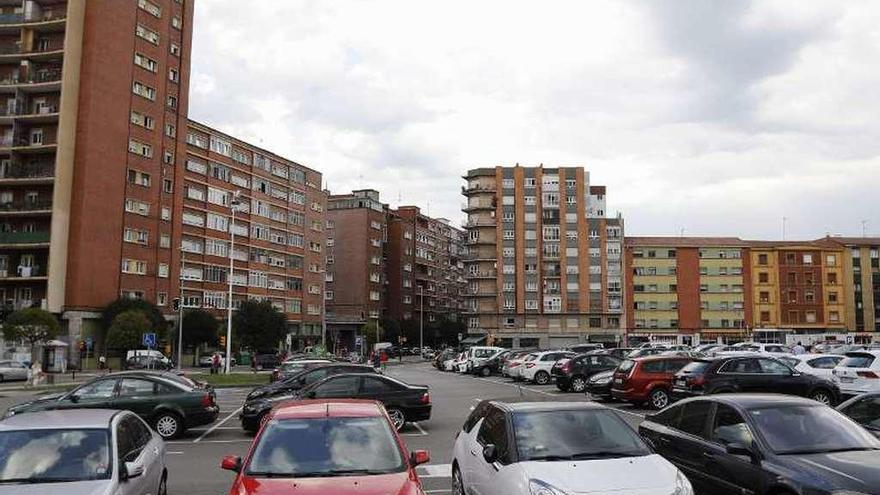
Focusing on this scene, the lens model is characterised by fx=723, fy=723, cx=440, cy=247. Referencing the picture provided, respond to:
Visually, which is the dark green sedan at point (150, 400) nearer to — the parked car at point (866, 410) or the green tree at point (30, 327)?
the parked car at point (866, 410)

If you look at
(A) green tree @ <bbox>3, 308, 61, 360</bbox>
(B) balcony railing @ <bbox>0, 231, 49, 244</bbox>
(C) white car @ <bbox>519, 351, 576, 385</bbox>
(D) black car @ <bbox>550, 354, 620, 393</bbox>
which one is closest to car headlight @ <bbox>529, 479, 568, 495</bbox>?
(D) black car @ <bbox>550, 354, 620, 393</bbox>

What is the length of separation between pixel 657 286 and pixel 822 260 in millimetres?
25466

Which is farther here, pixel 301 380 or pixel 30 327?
pixel 30 327

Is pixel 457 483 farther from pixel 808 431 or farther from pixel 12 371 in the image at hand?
pixel 12 371

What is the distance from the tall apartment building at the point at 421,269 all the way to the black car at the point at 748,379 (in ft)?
327

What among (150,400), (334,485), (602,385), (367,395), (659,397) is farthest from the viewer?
(602,385)

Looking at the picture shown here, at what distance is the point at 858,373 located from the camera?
20.7 m

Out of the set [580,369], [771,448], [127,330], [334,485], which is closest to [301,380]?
[334,485]

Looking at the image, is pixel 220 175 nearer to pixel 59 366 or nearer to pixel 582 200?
pixel 59 366

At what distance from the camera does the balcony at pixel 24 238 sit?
201 feet

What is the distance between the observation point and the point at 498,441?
27.0 feet

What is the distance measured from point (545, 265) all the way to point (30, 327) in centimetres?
7285

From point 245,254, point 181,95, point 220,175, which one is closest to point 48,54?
point 181,95

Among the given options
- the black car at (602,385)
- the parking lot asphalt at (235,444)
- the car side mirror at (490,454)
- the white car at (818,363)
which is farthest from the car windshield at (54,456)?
the white car at (818,363)
